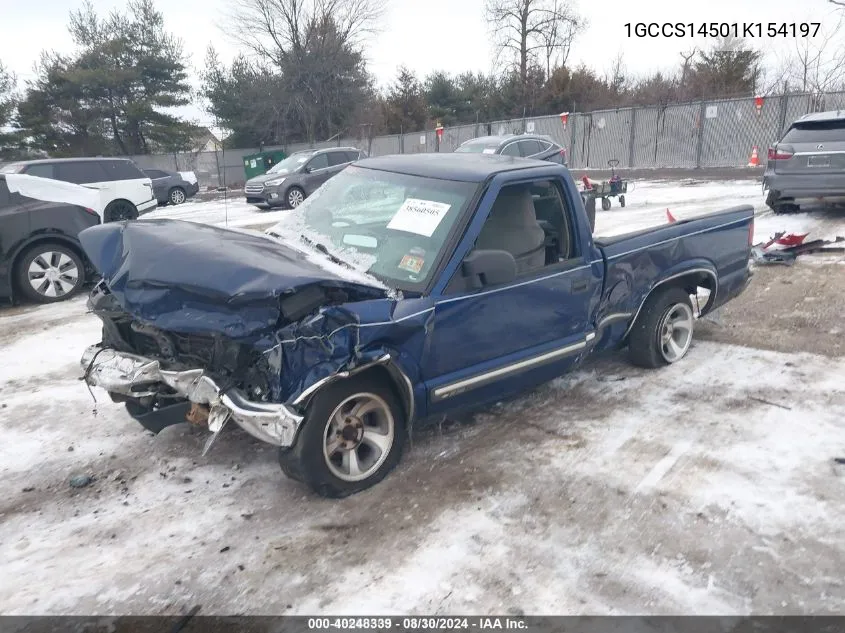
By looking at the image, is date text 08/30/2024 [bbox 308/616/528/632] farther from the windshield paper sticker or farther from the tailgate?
the tailgate

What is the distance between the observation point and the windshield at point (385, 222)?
12.8ft

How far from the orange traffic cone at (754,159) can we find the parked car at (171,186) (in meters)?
18.7

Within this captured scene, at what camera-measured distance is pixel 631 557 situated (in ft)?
10.2

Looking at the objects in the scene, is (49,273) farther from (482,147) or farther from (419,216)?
(482,147)

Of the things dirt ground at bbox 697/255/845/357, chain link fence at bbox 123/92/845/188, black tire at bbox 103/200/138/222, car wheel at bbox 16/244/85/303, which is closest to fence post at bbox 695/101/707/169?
chain link fence at bbox 123/92/845/188

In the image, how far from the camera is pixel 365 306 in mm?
3479

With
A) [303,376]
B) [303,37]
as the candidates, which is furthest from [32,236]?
[303,37]

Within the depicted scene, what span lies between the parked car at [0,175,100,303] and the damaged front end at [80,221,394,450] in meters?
5.16

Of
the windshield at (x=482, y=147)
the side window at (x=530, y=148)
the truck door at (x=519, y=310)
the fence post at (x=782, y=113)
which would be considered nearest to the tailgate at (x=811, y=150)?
the side window at (x=530, y=148)

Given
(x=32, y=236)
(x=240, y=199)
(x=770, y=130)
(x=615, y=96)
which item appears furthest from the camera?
(x=615, y=96)

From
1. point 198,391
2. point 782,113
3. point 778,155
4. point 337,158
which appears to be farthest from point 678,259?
point 782,113

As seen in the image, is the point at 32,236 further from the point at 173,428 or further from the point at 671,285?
the point at 671,285

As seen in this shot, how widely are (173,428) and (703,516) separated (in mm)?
3313

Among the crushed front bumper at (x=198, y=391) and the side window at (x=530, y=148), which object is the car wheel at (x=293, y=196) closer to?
the side window at (x=530, y=148)
